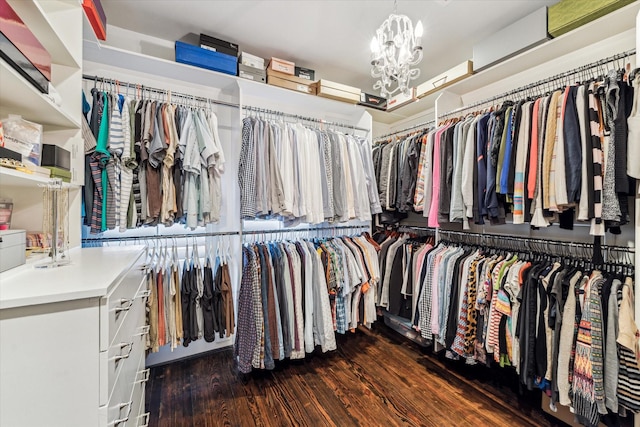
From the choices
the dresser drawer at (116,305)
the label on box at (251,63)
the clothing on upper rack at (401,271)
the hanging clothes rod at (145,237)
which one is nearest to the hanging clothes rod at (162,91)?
the label on box at (251,63)

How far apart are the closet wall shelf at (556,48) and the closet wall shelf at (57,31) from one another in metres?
2.57

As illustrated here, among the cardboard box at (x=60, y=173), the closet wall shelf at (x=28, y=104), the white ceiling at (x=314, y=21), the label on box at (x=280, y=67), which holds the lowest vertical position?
the cardboard box at (x=60, y=173)

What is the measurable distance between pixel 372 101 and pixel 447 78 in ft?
2.55

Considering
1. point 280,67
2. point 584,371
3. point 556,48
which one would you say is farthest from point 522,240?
point 280,67

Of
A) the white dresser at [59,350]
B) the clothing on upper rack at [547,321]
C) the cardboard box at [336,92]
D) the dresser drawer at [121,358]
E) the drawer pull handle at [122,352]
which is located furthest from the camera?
the cardboard box at [336,92]

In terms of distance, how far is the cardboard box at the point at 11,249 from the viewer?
850 millimetres

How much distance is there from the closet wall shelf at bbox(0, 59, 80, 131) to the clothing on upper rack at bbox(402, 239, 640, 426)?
7.99ft

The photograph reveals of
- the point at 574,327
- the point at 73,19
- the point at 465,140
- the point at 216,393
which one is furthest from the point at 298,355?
the point at 73,19

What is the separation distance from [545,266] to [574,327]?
36 centimetres

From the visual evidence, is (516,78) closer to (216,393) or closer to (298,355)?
(298,355)

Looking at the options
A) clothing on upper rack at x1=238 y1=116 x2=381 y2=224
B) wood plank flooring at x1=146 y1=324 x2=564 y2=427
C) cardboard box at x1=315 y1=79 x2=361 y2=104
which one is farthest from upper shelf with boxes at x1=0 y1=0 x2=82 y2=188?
cardboard box at x1=315 y1=79 x2=361 y2=104

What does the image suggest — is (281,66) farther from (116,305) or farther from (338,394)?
(338,394)

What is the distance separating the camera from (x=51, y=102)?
3.73ft

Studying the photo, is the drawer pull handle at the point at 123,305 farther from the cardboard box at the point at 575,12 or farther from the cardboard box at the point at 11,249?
the cardboard box at the point at 575,12
